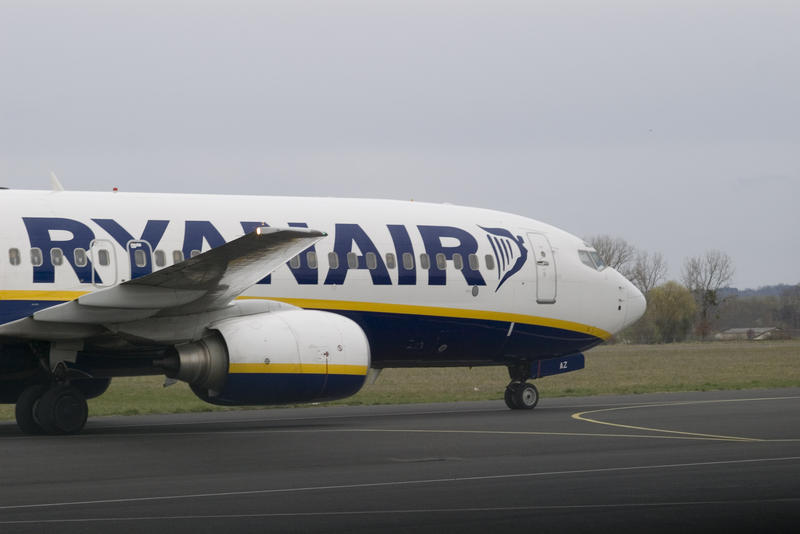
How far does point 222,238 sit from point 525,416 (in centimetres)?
667

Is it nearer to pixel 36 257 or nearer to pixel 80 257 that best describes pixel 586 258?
pixel 80 257

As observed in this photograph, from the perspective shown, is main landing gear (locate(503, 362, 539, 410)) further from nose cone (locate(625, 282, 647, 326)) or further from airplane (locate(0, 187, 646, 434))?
nose cone (locate(625, 282, 647, 326))

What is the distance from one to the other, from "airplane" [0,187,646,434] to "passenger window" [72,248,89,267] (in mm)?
20

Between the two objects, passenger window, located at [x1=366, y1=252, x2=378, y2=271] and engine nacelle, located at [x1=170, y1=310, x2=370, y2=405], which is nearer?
engine nacelle, located at [x1=170, y1=310, x2=370, y2=405]

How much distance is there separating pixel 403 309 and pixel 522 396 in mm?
3849

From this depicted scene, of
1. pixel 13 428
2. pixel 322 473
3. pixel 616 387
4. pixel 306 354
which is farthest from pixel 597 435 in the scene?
pixel 616 387

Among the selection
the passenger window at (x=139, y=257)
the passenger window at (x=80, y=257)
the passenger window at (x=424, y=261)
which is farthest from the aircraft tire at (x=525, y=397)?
the passenger window at (x=80, y=257)

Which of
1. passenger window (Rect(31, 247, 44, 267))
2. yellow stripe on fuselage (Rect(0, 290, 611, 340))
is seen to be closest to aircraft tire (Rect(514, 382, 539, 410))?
yellow stripe on fuselage (Rect(0, 290, 611, 340))

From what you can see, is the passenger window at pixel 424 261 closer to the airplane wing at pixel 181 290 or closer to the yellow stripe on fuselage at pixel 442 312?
the yellow stripe on fuselage at pixel 442 312

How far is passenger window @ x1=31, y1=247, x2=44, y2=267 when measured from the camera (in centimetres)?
2011

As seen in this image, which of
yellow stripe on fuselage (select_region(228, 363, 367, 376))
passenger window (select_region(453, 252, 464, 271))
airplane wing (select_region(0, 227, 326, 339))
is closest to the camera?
airplane wing (select_region(0, 227, 326, 339))

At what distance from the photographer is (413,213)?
2456cm

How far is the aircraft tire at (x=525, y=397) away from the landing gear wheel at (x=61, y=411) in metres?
9.35

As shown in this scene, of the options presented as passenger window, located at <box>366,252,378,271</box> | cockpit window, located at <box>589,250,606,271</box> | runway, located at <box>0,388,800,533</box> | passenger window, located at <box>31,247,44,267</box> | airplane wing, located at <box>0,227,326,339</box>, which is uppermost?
cockpit window, located at <box>589,250,606,271</box>
